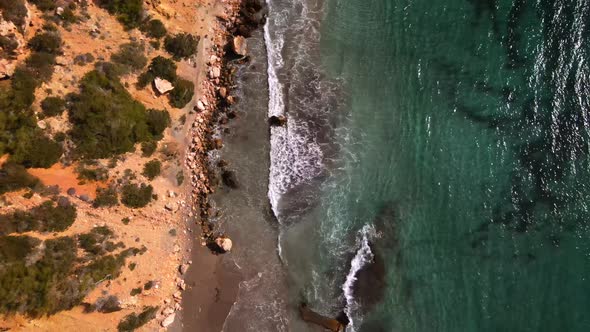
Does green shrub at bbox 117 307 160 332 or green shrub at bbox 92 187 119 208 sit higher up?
green shrub at bbox 92 187 119 208

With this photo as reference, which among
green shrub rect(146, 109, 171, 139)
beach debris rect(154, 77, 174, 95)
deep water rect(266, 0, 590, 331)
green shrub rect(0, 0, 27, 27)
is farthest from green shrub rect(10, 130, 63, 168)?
deep water rect(266, 0, 590, 331)

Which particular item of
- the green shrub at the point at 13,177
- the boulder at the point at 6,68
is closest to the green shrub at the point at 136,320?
the green shrub at the point at 13,177

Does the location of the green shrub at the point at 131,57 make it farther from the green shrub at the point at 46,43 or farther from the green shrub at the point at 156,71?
the green shrub at the point at 46,43

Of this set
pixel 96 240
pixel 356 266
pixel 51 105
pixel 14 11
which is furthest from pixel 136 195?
pixel 356 266

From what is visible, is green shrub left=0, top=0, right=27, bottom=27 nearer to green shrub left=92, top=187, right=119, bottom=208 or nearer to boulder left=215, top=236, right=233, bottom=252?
green shrub left=92, top=187, right=119, bottom=208

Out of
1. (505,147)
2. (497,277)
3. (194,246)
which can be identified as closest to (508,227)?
(497,277)

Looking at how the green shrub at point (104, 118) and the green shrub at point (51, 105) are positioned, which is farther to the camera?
the green shrub at point (104, 118)
